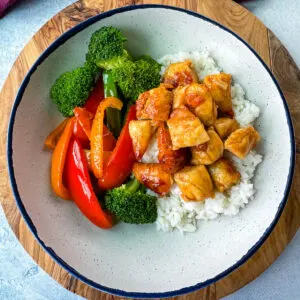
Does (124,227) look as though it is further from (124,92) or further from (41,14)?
(41,14)

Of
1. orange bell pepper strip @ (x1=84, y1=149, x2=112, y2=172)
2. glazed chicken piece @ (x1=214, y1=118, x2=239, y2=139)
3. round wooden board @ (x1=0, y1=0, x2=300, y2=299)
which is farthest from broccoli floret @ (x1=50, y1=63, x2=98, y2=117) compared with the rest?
glazed chicken piece @ (x1=214, y1=118, x2=239, y2=139)

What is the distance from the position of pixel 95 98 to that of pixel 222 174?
1.03m

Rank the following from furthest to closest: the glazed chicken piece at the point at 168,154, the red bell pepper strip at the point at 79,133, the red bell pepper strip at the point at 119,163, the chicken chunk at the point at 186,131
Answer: the red bell pepper strip at the point at 79,133 → the red bell pepper strip at the point at 119,163 → the glazed chicken piece at the point at 168,154 → the chicken chunk at the point at 186,131

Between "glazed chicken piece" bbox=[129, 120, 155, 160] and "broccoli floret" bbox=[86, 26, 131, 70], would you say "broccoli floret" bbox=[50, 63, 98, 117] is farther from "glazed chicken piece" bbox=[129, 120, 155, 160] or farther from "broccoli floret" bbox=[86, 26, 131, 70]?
"glazed chicken piece" bbox=[129, 120, 155, 160]

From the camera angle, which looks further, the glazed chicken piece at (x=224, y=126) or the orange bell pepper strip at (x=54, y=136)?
the orange bell pepper strip at (x=54, y=136)

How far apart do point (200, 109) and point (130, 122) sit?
1.54 ft

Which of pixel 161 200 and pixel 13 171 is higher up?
pixel 13 171

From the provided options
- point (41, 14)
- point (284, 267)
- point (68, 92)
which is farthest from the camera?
point (41, 14)

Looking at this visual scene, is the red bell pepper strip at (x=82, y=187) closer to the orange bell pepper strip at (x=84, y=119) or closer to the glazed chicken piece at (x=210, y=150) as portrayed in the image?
the orange bell pepper strip at (x=84, y=119)

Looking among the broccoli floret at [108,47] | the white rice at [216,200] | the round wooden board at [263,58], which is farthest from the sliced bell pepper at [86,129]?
the round wooden board at [263,58]

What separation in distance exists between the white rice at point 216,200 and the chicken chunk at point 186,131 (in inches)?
11.5

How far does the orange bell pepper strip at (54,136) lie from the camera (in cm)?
318

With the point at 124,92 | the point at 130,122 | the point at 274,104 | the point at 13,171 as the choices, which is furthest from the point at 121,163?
the point at 274,104

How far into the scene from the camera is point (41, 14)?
3.69 m
